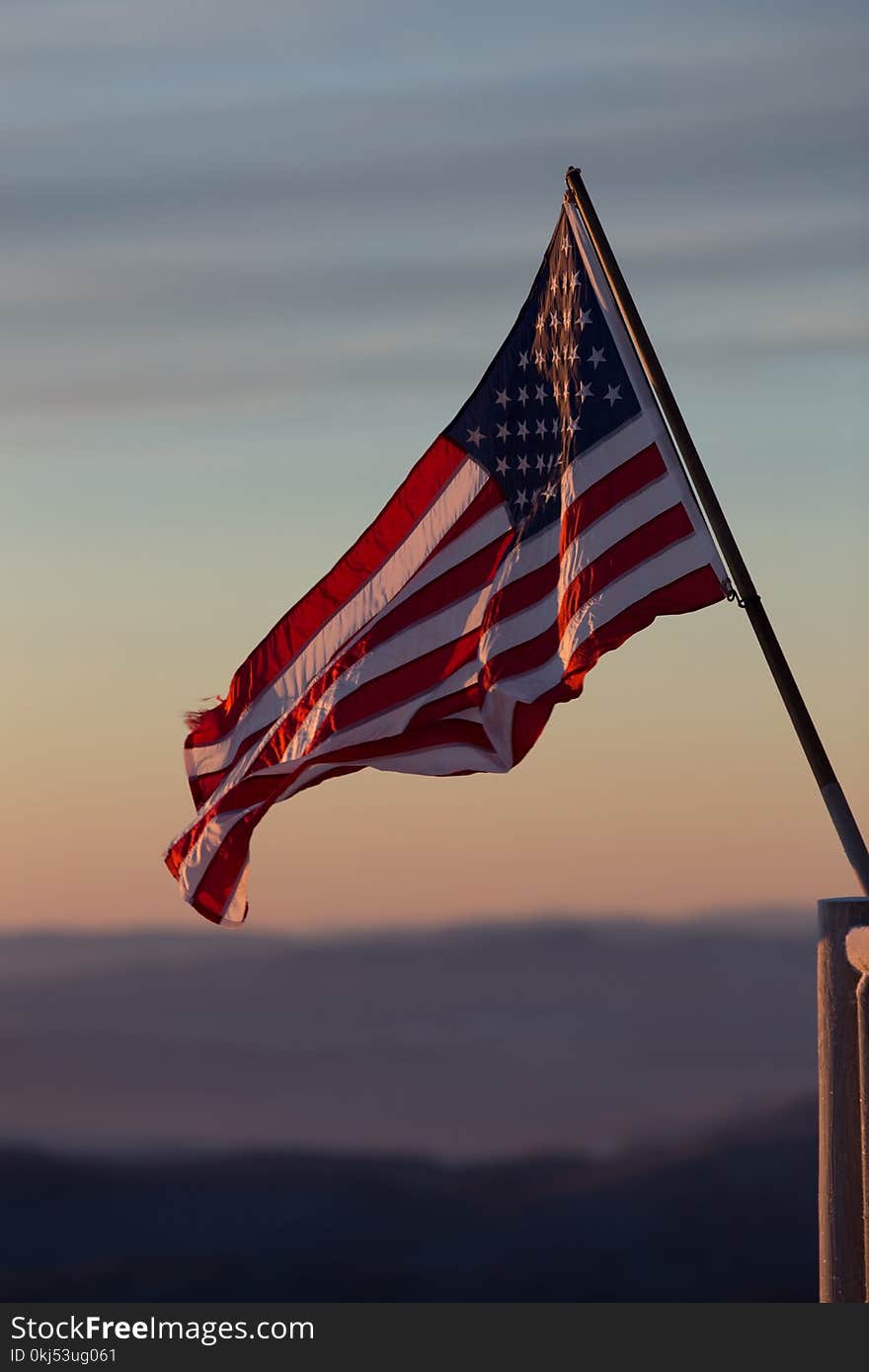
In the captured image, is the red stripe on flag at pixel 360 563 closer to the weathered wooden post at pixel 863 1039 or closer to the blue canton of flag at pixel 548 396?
the blue canton of flag at pixel 548 396

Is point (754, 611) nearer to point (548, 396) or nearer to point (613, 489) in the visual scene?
point (613, 489)

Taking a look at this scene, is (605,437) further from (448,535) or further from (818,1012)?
(818,1012)

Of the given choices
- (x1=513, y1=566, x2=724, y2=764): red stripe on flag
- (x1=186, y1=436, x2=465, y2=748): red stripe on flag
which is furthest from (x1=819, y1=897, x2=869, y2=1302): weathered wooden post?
(x1=186, y1=436, x2=465, y2=748): red stripe on flag

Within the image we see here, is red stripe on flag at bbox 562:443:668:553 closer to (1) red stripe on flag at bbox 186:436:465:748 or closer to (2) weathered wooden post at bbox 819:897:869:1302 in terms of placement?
(1) red stripe on flag at bbox 186:436:465:748

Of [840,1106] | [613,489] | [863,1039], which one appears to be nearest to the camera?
[863,1039]

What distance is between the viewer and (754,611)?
57.4ft

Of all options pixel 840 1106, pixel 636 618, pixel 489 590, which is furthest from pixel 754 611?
pixel 840 1106

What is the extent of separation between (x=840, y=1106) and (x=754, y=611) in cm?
370

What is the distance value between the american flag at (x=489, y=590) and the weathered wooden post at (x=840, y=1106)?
270 cm

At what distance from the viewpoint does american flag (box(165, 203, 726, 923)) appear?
18.1 m

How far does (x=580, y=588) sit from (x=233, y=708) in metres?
3.64

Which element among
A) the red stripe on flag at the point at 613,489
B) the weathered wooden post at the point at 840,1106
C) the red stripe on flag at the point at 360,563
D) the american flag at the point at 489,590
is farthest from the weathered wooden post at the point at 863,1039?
the red stripe on flag at the point at 360,563

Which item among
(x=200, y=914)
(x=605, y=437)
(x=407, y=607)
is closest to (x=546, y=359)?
(x=605, y=437)

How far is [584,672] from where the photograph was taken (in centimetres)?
1789
